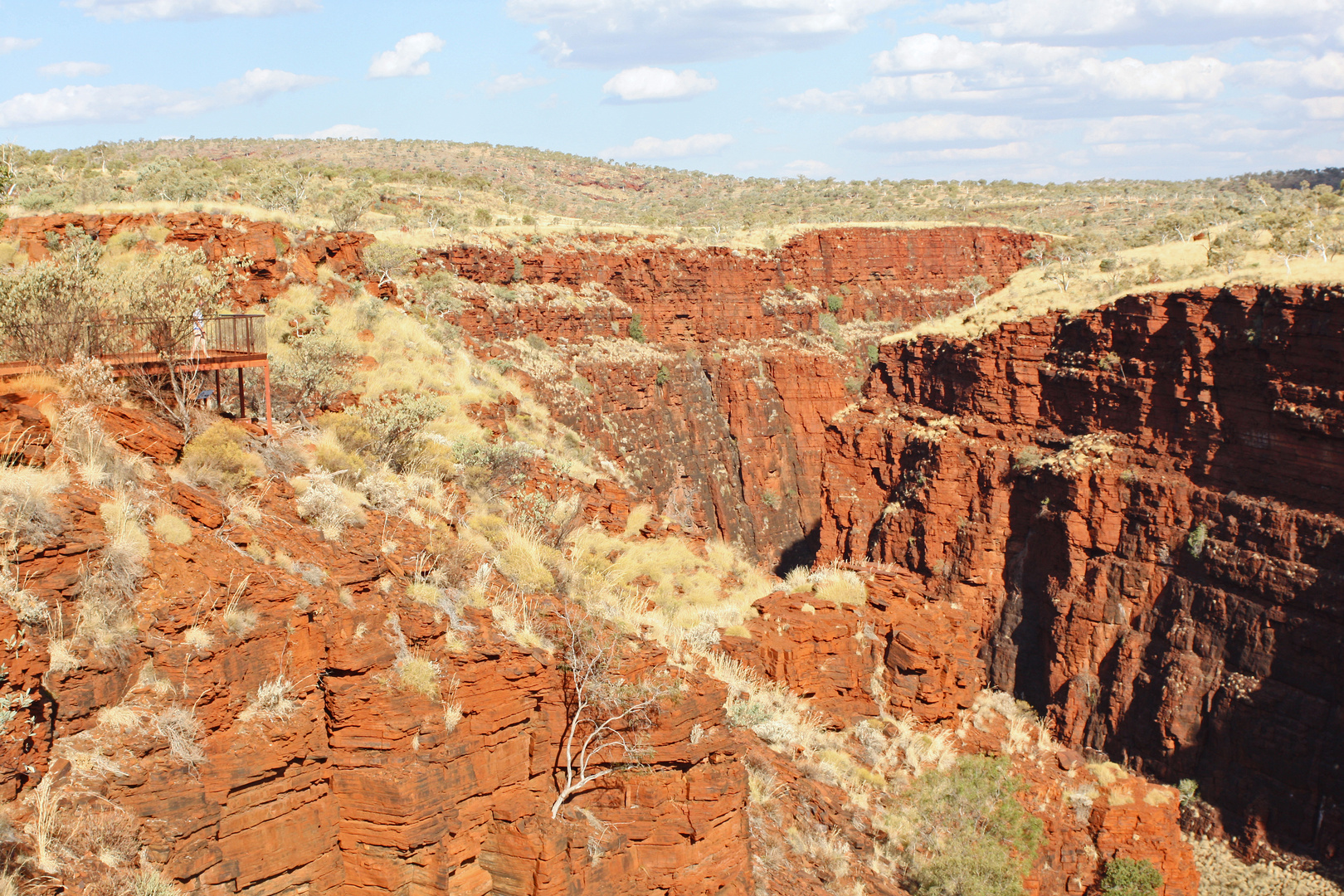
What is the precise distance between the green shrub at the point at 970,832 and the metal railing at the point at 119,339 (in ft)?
31.6

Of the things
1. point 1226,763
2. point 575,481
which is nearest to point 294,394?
point 575,481

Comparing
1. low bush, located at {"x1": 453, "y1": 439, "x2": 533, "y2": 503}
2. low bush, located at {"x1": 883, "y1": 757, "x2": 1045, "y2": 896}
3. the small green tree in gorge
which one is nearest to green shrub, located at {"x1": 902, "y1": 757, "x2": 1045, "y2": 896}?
low bush, located at {"x1": 883, "y1": 757, "x2": 1045, "y2": 896}

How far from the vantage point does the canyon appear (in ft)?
22.9

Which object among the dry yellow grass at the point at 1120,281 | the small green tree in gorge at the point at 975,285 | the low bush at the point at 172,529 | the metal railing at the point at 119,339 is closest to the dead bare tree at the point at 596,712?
the low bush at the point at 172,529

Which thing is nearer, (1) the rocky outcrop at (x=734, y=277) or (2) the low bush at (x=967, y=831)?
(2) the low bush at (x=967, y=831)

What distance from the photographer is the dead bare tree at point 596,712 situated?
28.1 ft

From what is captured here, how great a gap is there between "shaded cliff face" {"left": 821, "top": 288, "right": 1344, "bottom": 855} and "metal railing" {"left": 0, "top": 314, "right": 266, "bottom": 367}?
998 cm

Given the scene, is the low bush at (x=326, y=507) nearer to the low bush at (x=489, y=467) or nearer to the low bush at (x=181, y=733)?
the low bush at (x=181, y=733)

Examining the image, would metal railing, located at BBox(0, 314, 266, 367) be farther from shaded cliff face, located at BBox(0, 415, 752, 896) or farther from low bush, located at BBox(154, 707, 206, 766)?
low bush, located at BBox(154, 707, 206, 766)

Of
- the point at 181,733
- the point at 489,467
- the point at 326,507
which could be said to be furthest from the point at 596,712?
the point at 489,467

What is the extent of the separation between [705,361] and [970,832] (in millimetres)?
31429

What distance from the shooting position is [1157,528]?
24875 mm

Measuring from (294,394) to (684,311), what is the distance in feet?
105

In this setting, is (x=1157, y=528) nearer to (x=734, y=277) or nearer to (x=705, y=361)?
(x=705, y=361)
